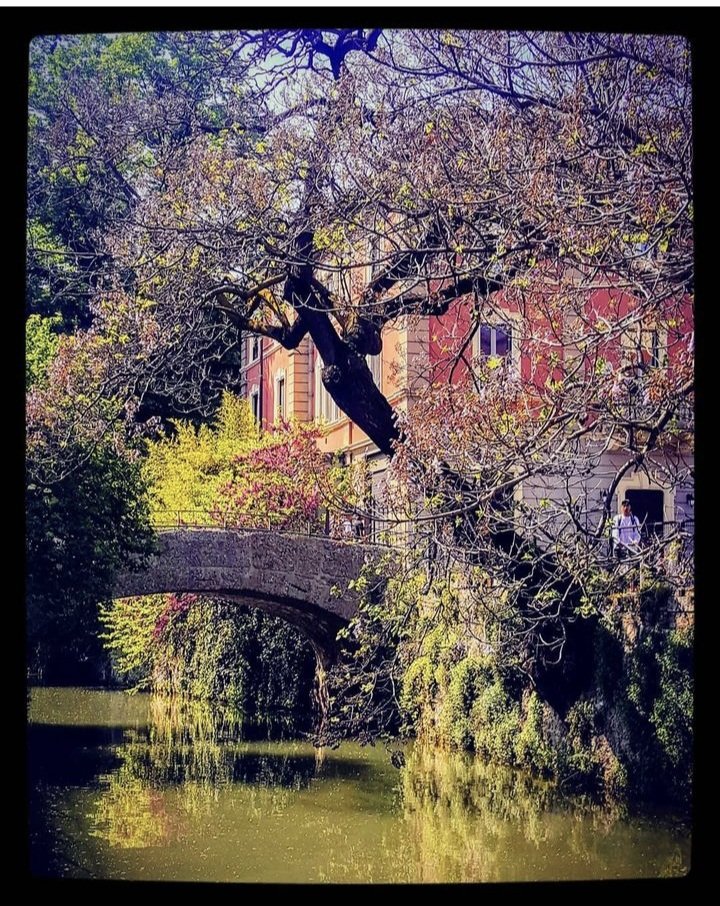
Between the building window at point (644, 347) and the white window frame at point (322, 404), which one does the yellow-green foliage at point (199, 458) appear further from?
the building window at point (644, 347)

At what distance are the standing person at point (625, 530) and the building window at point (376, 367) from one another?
109cm

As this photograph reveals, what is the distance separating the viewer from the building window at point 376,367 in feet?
18.0

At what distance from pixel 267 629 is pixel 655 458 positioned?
192 centimetres

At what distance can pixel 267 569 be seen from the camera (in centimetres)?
573

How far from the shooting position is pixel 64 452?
5.50 meters

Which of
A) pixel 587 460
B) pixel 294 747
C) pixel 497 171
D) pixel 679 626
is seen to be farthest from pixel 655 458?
pixel 294 747

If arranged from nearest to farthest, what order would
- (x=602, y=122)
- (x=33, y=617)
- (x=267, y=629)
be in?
(x=602, y=122)
(x=33, y=617)
(x=267, y=629)

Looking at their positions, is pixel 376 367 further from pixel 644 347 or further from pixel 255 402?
pixel 644 347

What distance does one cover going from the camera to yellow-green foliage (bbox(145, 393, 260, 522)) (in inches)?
216

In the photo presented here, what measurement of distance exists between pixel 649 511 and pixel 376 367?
1232mm

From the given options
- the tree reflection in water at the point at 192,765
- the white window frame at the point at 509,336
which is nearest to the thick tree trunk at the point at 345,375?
the white window frame at the point at 509,336

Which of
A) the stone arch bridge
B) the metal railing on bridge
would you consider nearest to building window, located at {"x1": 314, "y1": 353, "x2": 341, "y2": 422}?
the metal railing on bridge

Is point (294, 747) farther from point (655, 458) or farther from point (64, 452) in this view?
point (655, 458)

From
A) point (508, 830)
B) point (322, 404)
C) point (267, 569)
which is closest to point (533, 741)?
point (508, 830)
